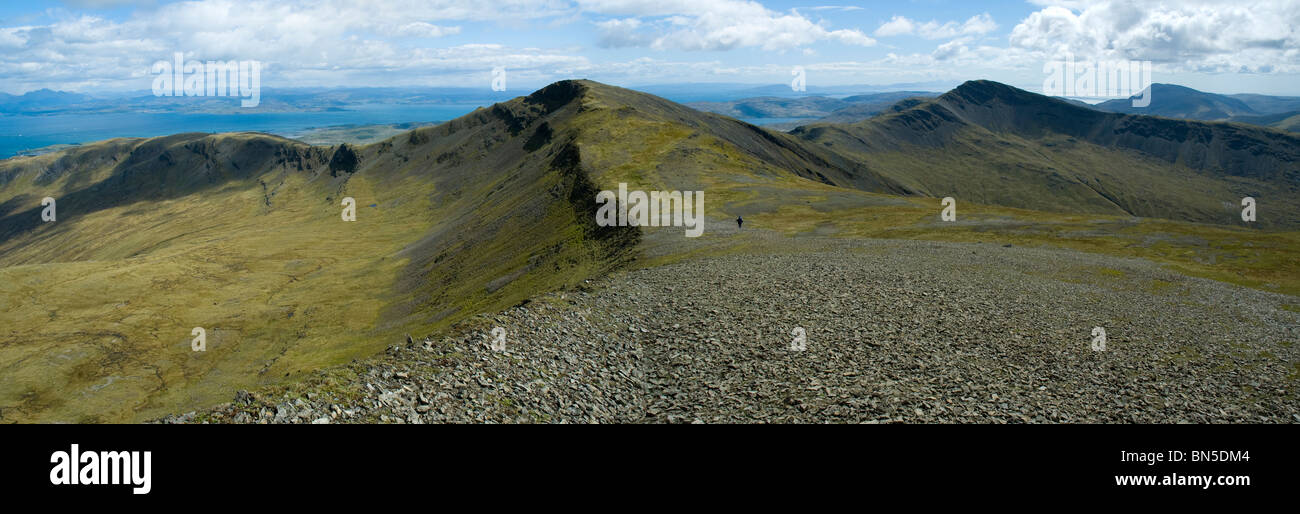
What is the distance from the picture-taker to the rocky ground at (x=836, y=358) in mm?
27312

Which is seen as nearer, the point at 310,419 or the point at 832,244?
the point at 310,419

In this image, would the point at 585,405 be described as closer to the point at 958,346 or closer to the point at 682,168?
the point at 958,346

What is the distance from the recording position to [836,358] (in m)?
34.3

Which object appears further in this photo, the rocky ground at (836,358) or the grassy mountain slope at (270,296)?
the grassy mountain slope at (270,296)

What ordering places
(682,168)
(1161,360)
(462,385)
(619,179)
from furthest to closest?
(682,168), (619,179), (1161,360), (462,385)

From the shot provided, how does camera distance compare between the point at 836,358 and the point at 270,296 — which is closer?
the point at 836,358

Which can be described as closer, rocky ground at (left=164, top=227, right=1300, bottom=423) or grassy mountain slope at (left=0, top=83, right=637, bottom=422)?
rocky ground at (left=164, top=227, right=1300, bottom=423)

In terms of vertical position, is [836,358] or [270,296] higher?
[836,358]

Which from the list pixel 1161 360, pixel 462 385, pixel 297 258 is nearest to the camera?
pixel 462 385

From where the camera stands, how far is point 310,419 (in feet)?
76.1

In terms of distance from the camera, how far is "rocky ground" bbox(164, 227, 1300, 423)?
27.3 m
